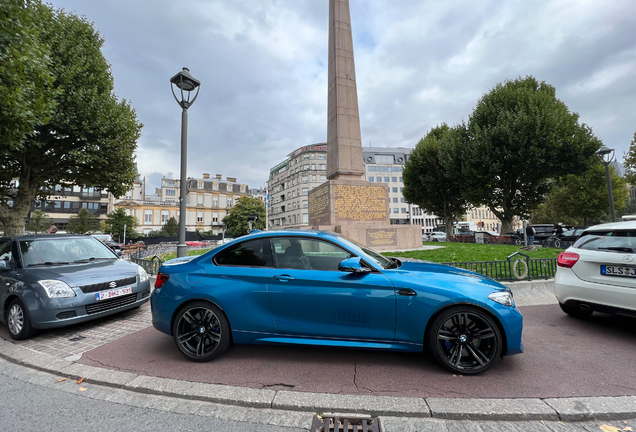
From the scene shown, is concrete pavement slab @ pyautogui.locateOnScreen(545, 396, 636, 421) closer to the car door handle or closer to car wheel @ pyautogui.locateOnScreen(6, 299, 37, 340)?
the car door handle

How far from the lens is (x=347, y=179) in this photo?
46.6ft

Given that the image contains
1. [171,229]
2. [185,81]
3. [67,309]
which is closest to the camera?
[67,309]

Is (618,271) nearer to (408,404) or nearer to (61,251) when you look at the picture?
(408,404)

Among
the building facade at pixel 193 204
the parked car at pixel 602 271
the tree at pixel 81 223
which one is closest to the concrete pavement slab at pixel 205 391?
the parked car at pixel 602 271

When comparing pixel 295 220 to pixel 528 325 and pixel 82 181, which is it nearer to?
pixel 82 181

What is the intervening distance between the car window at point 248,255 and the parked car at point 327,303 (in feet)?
0.04

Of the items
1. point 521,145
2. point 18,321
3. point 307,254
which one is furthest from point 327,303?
point 521,145

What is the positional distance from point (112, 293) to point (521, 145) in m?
24.2

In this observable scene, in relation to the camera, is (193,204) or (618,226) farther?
(193,204)

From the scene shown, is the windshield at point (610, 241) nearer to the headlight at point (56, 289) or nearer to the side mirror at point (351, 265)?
the side mirror at point (351, 265)

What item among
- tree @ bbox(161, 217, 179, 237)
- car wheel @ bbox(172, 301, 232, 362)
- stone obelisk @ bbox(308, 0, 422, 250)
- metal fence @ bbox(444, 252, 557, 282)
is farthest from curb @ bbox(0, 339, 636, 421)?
tree @ bbox(161, 217, 179, 237)

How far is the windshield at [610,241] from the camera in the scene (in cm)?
407

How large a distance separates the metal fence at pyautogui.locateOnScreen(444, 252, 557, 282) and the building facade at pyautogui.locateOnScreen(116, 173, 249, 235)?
3027 inches

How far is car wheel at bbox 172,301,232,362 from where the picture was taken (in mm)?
3465
